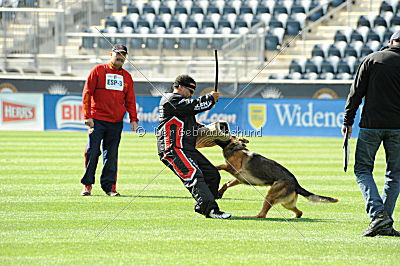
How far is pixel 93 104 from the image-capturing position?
10.0 metres

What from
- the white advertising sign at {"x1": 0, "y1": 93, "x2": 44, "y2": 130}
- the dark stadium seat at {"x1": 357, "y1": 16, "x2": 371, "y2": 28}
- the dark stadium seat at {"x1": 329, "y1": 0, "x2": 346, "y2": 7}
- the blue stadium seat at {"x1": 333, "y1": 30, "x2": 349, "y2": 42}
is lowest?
the white advertising sign at {"x1": 0, "y1": 93, "x2": 44, "y2": 130}

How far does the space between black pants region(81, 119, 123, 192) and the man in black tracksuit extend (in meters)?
1.78

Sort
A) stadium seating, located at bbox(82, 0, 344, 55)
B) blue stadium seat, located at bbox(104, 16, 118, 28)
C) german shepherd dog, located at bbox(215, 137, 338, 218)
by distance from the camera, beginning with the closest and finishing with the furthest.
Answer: german shepherd dog, located at bbox(215, 137, 338, 218)
stadium seating, located at bbox(82, 0, 344, 55)
blue stadium seat, located at bbox(104, 16, 118, 28)

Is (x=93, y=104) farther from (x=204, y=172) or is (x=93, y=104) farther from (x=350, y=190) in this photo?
(x=350, y=190)

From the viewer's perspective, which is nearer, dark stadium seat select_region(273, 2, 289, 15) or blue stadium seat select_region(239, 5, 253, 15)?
dark stadium seat select_region(273, 2, 289, 15)

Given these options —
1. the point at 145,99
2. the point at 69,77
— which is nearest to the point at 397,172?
the point at 145,99

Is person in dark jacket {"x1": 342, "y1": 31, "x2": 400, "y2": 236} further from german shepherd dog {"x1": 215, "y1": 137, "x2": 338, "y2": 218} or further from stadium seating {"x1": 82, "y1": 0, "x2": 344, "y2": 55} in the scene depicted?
stadium seating {"x1": 82, "y1": 0, "x2": 344, "y2": 55}

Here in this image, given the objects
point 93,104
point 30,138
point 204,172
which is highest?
point 93,104

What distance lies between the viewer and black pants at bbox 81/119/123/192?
992cm

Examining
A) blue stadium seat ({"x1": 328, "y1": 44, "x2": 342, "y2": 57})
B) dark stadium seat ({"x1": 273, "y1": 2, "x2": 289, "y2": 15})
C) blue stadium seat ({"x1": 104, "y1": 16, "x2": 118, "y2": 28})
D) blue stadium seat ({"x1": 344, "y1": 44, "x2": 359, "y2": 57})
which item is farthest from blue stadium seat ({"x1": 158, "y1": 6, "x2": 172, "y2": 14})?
blue stadium seat ({"x1": 344, "y1": 44, "x2": 359, "y2": 57})

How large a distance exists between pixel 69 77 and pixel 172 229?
18.5 m

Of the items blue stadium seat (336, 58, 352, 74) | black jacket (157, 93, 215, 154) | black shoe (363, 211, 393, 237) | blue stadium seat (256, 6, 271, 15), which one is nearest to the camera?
black shoe (363, 211, 393, 237)

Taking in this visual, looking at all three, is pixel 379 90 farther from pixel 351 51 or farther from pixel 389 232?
pixel 351 51

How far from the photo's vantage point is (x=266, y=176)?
26.6 feet
